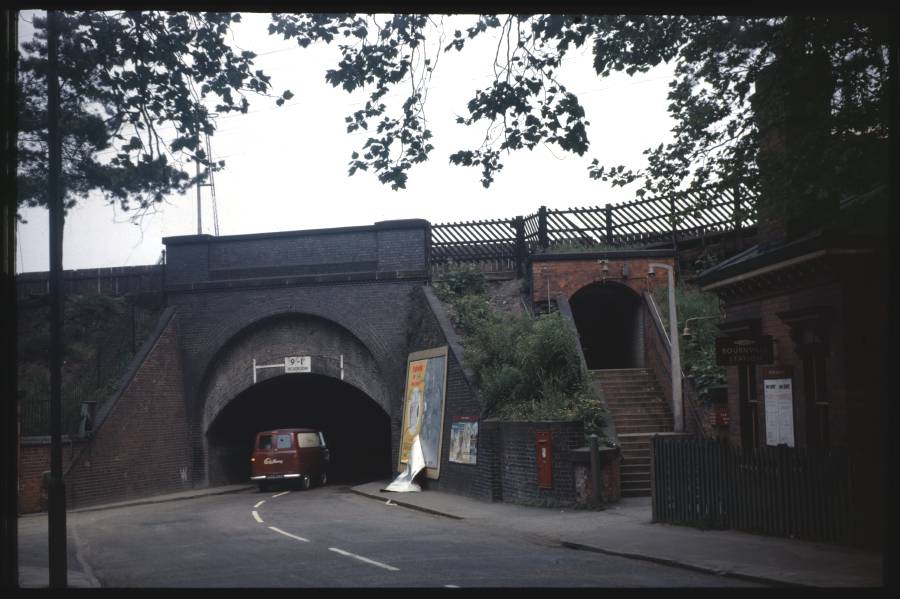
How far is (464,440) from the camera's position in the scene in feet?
74.5

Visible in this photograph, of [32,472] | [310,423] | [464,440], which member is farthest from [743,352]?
[310,423]

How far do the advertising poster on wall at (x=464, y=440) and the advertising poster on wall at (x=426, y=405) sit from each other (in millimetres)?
945

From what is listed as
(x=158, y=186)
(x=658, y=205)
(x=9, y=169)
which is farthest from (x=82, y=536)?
(x=658, y=205)

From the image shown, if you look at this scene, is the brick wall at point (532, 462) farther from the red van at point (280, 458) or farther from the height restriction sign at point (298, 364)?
the height restriction sign at point (298, 364)

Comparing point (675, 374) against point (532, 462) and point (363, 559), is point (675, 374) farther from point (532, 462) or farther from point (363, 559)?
point (363, 559)

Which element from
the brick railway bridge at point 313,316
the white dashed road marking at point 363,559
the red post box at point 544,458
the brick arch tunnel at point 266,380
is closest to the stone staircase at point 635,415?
the brick railway bridge at point 313,316

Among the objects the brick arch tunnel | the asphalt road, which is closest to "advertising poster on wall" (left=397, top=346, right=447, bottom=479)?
the brick arch tunnel

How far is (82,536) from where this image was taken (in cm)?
1748

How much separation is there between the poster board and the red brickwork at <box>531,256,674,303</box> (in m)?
10.7

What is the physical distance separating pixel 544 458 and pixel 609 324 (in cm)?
1119

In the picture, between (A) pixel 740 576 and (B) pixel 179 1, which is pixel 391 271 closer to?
(A) pixel 740 576

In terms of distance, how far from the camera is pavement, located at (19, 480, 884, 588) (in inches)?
421

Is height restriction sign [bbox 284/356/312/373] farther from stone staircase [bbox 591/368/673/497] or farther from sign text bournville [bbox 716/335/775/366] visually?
sign text bournville [bbox 716/335/775/366]

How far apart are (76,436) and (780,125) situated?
20.1 meters
